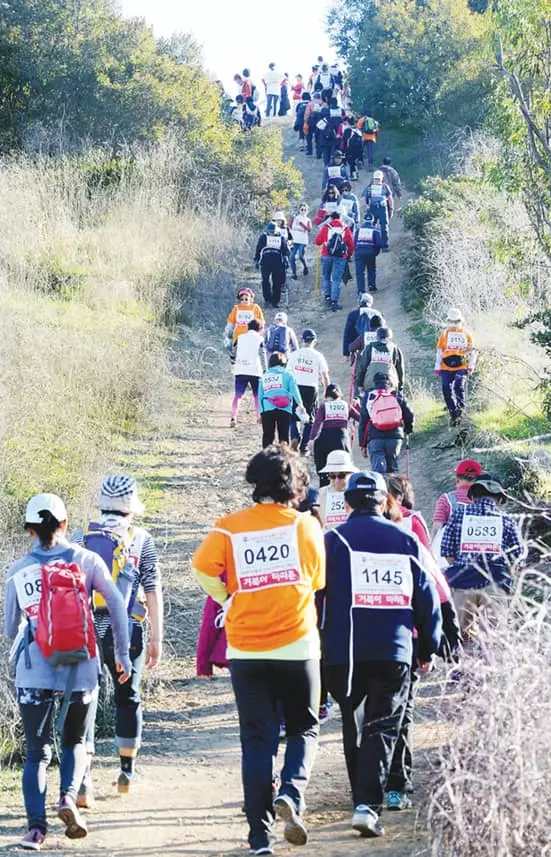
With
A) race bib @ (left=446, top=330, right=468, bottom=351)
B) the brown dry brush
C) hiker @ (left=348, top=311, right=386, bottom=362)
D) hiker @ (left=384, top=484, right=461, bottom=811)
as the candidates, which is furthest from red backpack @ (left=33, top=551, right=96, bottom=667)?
hiker @ (left=348, top=311, right=386, bottom=362)

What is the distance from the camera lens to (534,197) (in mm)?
13523

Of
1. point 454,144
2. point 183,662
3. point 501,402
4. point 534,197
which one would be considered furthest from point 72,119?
point 183,662

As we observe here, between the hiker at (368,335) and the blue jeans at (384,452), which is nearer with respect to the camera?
the blue jeans at (384,452)

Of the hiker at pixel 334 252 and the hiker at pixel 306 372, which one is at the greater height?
the hiker at pixel 334 252

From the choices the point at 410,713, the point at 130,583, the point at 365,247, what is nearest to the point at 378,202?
the point at 365,247

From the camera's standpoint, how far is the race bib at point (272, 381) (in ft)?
46.0

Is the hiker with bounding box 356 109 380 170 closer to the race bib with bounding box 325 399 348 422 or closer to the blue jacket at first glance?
the blue jacket

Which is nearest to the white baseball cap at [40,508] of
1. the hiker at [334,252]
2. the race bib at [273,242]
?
the hiker at [334,252]

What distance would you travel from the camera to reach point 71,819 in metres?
6.14

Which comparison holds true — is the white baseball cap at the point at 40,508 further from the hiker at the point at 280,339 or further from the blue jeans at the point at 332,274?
the blue jeans at the point at 332,274

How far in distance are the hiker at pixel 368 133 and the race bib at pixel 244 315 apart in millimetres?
18471

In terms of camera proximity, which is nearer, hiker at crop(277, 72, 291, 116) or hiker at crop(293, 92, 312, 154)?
hiker at crop(293, 92, 312, 154)

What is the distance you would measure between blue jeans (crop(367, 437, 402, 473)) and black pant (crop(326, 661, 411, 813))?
6573 mm

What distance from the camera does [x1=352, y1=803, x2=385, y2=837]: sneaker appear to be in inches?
233
